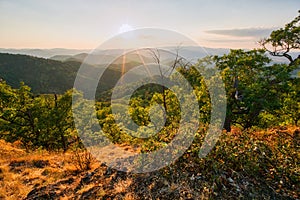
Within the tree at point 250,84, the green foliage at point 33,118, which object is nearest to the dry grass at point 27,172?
the tree at point 250,84

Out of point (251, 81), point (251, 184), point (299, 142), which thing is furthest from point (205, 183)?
point (251, 81)

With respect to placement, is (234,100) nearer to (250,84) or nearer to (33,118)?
(250,84)

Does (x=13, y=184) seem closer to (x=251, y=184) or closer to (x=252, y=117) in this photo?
(x=251, y=184)

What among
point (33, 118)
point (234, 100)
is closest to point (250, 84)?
point (234, 100)

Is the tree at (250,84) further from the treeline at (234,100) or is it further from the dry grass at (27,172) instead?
the dry grass at (27,172)

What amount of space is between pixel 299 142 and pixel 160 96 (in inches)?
517

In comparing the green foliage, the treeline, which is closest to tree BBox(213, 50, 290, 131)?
the treeline

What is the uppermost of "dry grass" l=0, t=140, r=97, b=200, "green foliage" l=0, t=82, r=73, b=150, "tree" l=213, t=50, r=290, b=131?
"tree" l=213, t=50, r=290, b=131

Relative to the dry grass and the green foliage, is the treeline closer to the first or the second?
the green foliage

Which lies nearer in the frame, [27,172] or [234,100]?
[27,172]

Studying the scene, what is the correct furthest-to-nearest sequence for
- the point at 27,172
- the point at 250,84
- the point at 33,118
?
the point at 33,118, the point at 250,84, the point at 27,172

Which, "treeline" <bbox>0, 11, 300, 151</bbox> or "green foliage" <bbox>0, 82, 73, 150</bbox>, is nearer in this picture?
"treeline" <bbox>0, 11, 300, 151</bbox>

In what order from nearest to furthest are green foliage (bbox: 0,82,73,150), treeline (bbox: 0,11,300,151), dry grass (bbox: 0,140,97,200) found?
dry grass (bbox: 0,140,97,200), treeline (bbox: 0,11,300,151), green foliage (bbox: 0,82,73,150)

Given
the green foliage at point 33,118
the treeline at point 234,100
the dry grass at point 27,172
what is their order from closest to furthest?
the dry grass at point 27,172 → the treeline at point 234,100 → the green foliage at point 33,118
